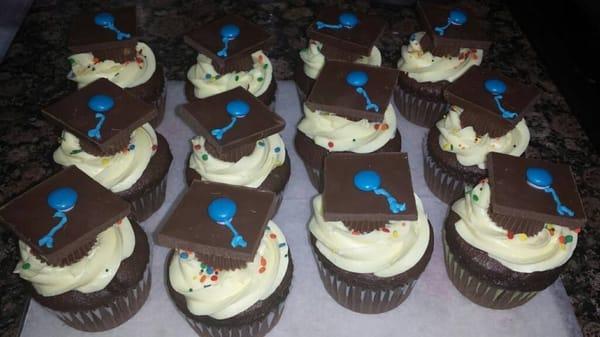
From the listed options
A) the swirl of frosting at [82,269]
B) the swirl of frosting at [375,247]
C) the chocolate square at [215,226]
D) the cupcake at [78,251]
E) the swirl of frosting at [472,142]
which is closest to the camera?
the chocolate square at [215,226]

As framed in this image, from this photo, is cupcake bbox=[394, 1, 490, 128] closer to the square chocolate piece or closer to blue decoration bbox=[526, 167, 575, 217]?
the square chocolate piece

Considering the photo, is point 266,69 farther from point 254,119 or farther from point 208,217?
point 208,217

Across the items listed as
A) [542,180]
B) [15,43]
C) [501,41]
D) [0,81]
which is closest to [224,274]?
[542,180]

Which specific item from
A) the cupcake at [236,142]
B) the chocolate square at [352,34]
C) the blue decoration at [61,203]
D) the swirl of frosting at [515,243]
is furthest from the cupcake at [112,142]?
the swirl of frosting at [515,243]

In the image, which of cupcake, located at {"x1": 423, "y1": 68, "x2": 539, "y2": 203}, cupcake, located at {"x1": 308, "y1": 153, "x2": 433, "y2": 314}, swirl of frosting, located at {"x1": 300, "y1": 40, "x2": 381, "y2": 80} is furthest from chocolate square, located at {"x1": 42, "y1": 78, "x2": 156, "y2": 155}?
cupcake, located at {"x1": 423, "y1": 68, "x2": 539, "y2": 203}

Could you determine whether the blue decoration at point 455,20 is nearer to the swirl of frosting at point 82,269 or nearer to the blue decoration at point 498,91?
the blue decoration at point 498,91

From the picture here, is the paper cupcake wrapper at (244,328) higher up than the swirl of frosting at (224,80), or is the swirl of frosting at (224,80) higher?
the swirl of frosting at (224,80)
